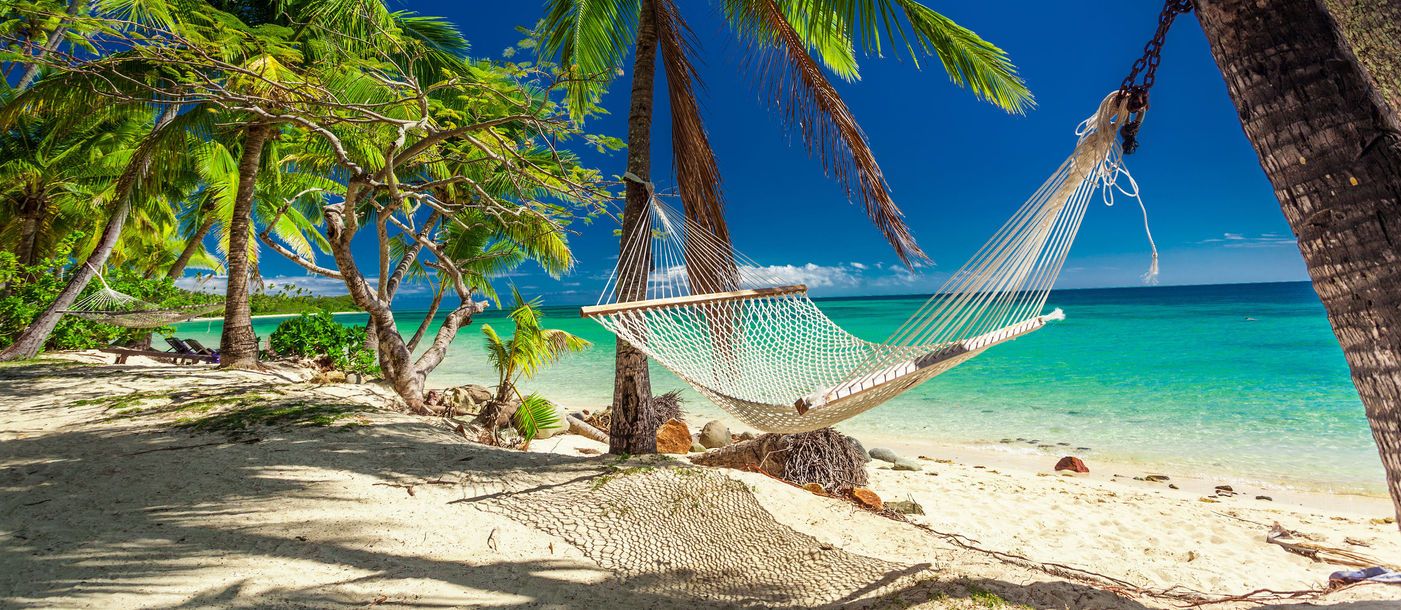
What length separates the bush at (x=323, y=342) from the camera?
5043mm

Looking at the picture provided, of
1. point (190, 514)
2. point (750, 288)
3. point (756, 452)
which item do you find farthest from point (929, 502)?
point (190, 514)

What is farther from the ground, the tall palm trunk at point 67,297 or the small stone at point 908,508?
the tall palm trunk at point 67,297

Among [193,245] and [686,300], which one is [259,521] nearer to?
[686,300]

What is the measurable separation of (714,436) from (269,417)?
2.48 m

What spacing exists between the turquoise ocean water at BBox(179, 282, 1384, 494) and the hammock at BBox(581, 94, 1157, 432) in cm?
278

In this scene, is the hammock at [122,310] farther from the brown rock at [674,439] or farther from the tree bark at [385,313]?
the brown rock at [674,439]

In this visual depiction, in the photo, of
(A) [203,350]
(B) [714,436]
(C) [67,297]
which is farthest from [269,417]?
(A) [203,350]

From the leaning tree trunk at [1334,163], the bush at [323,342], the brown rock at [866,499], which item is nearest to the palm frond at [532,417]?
the brown rock at [866,499]

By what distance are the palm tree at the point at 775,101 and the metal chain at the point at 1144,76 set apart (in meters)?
1.29

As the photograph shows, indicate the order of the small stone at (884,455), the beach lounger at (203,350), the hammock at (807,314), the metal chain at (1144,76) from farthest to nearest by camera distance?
the beach lounger at (203,350)
the small stone at (884,455)
the hammock at (807,314)
the metal chain at (1144,76)

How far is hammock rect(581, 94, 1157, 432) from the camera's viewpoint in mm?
1450

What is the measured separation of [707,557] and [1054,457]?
11.5 feet

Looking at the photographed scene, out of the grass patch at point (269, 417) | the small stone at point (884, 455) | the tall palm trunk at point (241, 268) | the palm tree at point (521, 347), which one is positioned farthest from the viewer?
the tall palm trunk at point (241, 268)

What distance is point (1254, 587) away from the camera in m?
1.80
